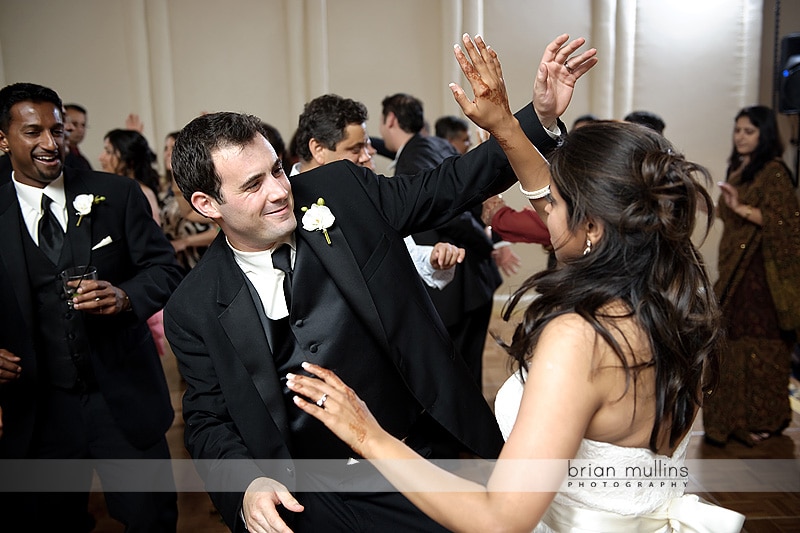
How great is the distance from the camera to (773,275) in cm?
400

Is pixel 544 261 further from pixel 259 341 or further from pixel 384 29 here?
pixel 259 341

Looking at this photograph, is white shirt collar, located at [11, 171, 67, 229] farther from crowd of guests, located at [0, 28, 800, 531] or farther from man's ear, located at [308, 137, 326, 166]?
man's ear, located at [308, 137, 326, 166]

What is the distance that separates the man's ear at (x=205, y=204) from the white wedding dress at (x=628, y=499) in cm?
89

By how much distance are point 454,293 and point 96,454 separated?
6.70 feet

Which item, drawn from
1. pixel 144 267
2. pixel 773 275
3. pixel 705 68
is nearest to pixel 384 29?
pixel 705 68

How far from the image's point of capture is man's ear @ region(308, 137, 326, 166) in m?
3.17

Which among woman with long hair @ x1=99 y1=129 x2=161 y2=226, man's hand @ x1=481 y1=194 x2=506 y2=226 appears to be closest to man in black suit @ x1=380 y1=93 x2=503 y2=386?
man's hand @ x1=481 y1=194 x2=506 y2=226

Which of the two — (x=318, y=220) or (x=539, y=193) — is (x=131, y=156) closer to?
(x=318, y=220)

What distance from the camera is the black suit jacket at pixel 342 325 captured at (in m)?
1.91

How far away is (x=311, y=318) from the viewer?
196 centimetres

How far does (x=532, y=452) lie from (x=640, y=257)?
44 cm

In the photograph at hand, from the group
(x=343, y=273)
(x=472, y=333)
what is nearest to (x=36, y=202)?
(x=343, y=273)

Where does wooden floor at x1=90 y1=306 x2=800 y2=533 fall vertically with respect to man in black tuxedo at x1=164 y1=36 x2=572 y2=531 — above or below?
below

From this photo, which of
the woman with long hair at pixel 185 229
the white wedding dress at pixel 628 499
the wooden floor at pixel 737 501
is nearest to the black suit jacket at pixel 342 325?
the white wedding dress at pixel 628 499
